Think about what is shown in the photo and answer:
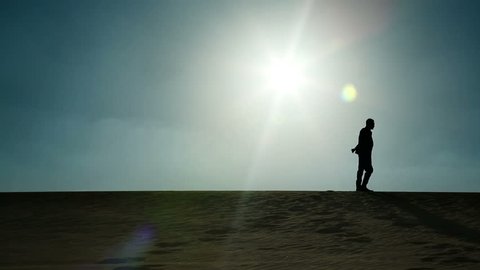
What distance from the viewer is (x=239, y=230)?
1056 cm

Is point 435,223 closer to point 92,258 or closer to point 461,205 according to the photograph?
point 461,205

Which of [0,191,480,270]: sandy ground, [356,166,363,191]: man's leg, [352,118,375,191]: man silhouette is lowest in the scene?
[0,191,480,270]: sandy ground

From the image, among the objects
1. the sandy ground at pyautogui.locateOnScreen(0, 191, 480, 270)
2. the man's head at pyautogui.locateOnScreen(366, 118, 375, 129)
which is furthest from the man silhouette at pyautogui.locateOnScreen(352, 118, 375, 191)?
the sandy ground at pyautogui.locateOnScreen(0, 191, 480, 270)

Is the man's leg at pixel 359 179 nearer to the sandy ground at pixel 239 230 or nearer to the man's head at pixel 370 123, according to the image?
the sandy ground at pixel 239 230

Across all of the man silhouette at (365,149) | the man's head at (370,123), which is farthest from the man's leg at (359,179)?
the man's head at (370,123)

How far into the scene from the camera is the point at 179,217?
12.1 meters

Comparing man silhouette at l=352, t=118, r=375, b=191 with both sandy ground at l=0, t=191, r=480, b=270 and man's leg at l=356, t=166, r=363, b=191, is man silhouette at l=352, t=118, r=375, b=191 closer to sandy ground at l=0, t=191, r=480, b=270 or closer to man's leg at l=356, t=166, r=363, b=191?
man's leg at l=356, t=166, r=363, b=191

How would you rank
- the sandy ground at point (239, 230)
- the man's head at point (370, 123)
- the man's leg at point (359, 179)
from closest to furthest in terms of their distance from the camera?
the sandy ground at point (239, 230), the man's head at point (370, 123), the man's leg at point (359, 179)

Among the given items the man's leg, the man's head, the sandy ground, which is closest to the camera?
the sandy ground

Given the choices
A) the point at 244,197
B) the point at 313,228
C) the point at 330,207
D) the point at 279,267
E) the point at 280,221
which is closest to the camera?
the point at 279,267

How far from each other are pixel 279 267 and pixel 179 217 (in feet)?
16.8

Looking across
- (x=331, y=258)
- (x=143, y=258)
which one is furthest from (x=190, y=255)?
(x=331, y=258)

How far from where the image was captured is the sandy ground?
7.86m

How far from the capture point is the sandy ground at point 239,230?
786 cm
